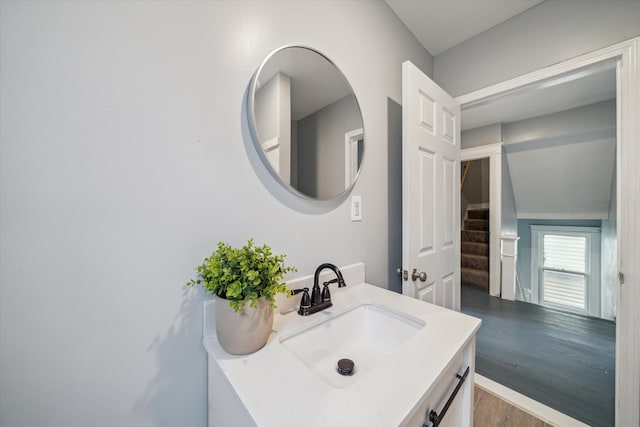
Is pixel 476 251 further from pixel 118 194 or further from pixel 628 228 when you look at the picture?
pixel 118 194

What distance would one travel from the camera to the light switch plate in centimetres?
115

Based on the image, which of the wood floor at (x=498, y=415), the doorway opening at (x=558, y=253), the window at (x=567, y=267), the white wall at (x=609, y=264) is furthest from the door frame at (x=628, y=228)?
the window at (x=567, y=267)

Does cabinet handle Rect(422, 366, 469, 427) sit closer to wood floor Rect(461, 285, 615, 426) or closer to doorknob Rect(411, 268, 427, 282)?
doorknob Rect(411, 268, 427, 282)

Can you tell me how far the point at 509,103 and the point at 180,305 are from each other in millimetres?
3442

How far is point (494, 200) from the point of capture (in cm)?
315

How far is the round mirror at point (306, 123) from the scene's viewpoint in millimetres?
811

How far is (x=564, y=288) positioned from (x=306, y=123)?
172 inches

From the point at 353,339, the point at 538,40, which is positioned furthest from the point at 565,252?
the point at 353,339

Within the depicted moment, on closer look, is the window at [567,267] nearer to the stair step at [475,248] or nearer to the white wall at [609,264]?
the white wall at [609,264]

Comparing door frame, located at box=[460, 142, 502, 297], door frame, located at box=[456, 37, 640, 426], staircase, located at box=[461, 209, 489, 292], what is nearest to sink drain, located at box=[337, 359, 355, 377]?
door frame, located at box=[456, 37, 640, 426]

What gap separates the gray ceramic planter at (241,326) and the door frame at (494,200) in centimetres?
333

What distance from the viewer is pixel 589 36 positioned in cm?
120

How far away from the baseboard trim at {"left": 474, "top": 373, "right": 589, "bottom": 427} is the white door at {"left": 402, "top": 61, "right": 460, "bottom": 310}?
518 millimetres

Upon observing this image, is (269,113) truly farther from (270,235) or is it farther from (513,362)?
(513,362)
